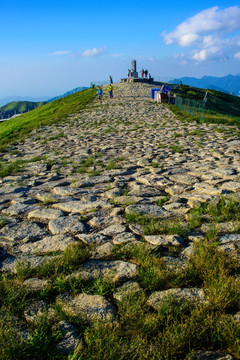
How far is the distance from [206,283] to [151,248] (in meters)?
0.88

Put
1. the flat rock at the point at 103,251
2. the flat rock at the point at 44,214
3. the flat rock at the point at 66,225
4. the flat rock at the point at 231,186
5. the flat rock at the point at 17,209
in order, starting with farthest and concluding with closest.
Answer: the flat rock at the point at 231,186
the flat rock at the point at 17,209
the flat rock at the point at 44,214
the flat rock at the point at 66,225
the flat rock at the point at 103,251

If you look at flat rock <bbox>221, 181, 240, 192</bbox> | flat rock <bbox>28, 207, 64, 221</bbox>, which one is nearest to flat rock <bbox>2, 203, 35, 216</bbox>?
flat rock <bbox>28, 207, 64, 221</bbox>

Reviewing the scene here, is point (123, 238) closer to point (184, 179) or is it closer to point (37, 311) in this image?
point (37, 311)

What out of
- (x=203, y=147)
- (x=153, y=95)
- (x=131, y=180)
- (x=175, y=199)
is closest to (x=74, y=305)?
(x=175, y=199)

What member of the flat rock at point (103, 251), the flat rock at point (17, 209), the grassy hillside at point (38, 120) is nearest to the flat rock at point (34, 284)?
the flat rock at point (103, 251)

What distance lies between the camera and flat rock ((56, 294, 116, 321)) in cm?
256

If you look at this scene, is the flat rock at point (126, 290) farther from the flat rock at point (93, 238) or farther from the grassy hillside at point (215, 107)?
the grassy hillside at point (215, 107)

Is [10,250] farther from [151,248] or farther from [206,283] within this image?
[206,283]

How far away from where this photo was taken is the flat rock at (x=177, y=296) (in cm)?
265

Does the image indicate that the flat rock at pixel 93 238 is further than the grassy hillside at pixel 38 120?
No

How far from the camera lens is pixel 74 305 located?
2.69 meters

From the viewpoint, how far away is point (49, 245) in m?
3.83

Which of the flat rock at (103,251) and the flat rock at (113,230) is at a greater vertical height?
the flat rock at (103,251)

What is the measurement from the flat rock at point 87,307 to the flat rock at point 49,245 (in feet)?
3.26
